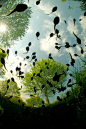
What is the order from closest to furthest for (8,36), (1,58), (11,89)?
(1,58) < (8,36) < (11,89)

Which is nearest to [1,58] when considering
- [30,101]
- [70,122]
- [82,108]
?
[82,108]

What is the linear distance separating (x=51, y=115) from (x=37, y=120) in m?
0.77

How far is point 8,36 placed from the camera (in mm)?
14641

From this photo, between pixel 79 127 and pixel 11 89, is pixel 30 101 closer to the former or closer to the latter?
pixel 11 89

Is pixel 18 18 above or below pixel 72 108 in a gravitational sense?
above

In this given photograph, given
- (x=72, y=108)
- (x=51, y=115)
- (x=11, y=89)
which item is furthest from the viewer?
(x=11, y=89)

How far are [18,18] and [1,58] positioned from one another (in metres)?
15.6

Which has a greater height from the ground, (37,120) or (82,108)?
(82,108)

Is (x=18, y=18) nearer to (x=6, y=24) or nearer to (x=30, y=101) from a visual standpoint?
(x=6, y=24)

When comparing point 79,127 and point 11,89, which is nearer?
point 79,127

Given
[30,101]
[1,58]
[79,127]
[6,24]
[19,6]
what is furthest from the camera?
[30,101]

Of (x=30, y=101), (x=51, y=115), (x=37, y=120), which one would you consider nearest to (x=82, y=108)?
(x=51, y=115)

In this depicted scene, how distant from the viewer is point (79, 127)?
10.3 ft

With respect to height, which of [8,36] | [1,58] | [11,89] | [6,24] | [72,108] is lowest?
[72,108]
